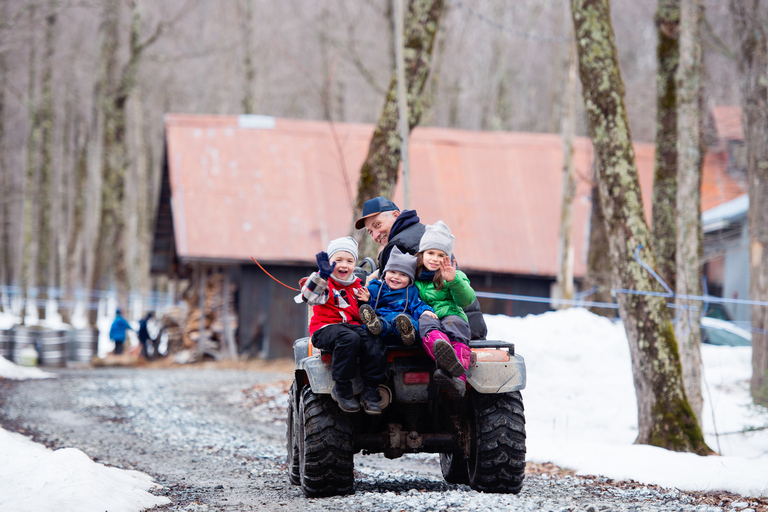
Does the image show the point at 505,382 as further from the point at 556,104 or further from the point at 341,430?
the point at 556,104

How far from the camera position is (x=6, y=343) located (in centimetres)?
1861

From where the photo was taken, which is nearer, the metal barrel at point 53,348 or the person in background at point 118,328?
the metal barrel at point 53,348

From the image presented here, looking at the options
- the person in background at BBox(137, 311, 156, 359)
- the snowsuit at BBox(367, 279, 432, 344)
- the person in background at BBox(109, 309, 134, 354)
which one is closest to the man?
the snowsuit at BBox(367, 279, 432, 344)

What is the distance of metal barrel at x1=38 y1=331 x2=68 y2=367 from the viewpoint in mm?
19062

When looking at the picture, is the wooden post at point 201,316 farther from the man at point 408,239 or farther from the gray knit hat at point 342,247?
the gray knit hat at point 342,247

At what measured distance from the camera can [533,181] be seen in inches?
943

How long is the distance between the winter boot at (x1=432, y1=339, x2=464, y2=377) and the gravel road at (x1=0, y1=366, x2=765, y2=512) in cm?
90

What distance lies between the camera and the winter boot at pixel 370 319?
16.9ft

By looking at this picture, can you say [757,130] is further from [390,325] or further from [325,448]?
[325,448]

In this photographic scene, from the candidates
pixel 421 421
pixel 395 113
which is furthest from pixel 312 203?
pixel 421 421

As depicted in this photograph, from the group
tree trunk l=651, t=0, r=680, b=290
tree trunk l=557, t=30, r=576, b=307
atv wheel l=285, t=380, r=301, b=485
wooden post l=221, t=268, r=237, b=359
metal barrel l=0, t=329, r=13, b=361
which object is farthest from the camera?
wooden post l=221, t=268, r=237, b=359

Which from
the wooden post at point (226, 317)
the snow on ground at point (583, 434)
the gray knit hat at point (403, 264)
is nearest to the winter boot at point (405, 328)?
the gray knit hat at point (403, 264)

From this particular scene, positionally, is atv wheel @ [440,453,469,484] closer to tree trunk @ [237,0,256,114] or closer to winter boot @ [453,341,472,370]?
winter boot @ [453,341,472,370]

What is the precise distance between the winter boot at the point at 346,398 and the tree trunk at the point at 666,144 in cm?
711
